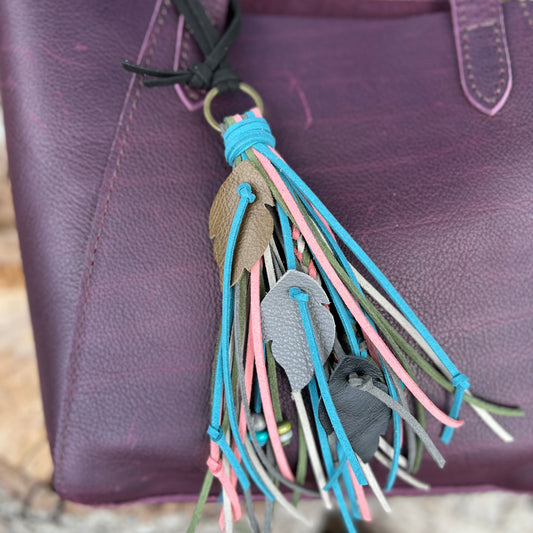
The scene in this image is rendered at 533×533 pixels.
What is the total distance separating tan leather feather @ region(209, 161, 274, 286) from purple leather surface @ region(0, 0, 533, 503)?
0.05 meters

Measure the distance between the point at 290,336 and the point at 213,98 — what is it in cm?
22

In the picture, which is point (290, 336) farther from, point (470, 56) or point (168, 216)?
point (470, 56)

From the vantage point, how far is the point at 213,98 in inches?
16.9

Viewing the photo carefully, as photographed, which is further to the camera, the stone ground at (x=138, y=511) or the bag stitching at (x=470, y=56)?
the stone ground at (x=138, y=511)

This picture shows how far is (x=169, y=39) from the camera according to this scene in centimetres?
43

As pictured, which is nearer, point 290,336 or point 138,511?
point 290,336

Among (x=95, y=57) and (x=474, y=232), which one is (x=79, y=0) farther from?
(x=474, y=232)

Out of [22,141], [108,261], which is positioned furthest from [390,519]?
[22,141]

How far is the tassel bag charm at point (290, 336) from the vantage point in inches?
13.6

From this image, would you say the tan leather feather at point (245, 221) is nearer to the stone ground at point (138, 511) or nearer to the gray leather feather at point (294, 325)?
the gray leather feather at point (294, 325)

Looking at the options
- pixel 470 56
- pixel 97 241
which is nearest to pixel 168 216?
pixel 97 241

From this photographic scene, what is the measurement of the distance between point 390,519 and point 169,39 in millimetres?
599

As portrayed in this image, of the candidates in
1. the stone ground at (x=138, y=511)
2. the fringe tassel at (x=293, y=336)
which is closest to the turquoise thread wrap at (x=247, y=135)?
the fringe tassel at (x=293, y=336)

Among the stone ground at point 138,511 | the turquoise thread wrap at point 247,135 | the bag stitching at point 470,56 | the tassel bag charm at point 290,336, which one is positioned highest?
the bag stitching at point 470,56
